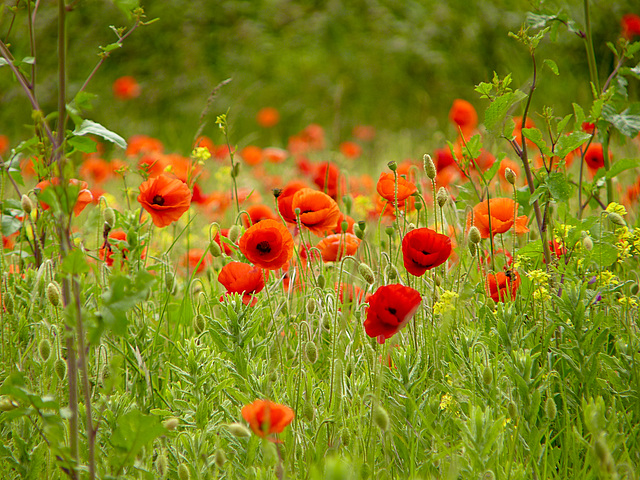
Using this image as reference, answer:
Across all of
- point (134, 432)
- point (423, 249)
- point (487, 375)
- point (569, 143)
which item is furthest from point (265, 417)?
point (569, 143)

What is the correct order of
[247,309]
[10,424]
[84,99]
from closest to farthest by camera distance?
1. [84,99]
2. [10,424]
3. [247,309]

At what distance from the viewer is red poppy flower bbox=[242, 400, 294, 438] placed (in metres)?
0.85

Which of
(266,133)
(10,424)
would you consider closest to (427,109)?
(266,133)

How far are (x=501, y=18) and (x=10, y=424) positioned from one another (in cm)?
596

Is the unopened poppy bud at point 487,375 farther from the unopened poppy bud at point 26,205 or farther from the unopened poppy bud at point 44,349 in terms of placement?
the unopened poppy bud at point 26,205

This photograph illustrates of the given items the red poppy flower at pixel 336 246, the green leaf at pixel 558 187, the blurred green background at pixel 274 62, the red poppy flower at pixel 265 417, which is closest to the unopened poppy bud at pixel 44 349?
the red poppy flower at pixel 265 417

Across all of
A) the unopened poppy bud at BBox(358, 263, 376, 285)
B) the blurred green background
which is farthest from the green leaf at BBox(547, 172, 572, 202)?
the blurred green background

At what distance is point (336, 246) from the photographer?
68.7 inches

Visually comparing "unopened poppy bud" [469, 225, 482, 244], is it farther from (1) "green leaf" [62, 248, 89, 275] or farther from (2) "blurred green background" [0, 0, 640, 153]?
(2) "blurred green background" [0, 0, 640, 153]

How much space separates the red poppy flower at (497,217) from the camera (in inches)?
60.7

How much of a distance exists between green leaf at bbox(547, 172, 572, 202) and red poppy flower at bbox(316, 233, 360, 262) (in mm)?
517

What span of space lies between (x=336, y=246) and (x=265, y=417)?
957mm

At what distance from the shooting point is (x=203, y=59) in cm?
744

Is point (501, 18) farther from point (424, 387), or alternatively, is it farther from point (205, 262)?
point (424, 387)
